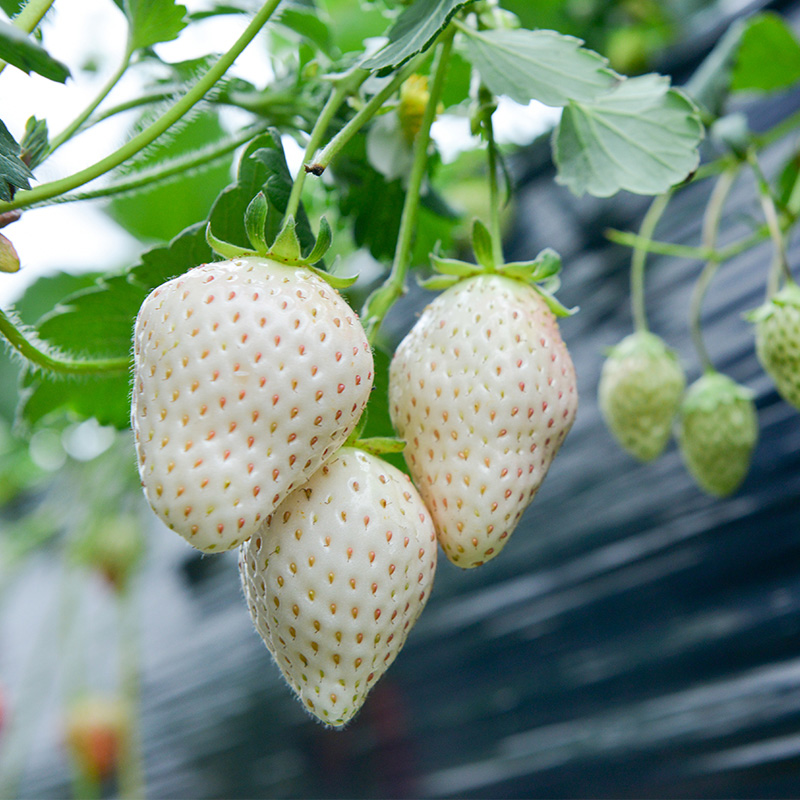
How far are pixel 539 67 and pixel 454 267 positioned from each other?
11 centimetres

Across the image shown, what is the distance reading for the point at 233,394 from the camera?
11.6 inches

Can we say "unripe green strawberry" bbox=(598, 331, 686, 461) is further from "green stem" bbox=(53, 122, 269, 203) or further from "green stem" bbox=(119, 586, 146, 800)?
"green stem" bbox=(119, 586, 146, 800)

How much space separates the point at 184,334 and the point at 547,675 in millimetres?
884

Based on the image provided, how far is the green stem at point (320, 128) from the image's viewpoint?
1.03ft

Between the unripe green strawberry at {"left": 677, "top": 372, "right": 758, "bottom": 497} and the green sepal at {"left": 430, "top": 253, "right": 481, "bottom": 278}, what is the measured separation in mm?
367

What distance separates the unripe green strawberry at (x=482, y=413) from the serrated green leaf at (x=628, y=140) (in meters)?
0.09

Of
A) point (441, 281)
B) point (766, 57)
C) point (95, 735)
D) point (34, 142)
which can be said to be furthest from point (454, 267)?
point (95, 735)

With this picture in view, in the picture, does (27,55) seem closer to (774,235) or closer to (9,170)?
(9,170)

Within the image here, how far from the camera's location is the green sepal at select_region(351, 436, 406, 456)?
0.36m

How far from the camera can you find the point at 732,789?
0.79 m

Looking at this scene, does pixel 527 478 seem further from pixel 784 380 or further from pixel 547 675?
pixel 547 675

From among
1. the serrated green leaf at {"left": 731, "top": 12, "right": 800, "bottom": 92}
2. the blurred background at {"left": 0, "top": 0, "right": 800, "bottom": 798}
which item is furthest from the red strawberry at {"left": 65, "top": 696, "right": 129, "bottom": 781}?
the serrated green leaf at {"left": 731, "top": 12, "right": 800, "bottom": 92}

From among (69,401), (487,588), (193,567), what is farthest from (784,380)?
(193,567)

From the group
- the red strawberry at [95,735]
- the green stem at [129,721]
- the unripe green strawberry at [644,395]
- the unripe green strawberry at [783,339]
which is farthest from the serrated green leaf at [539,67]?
the red strawberry at [95,735]
